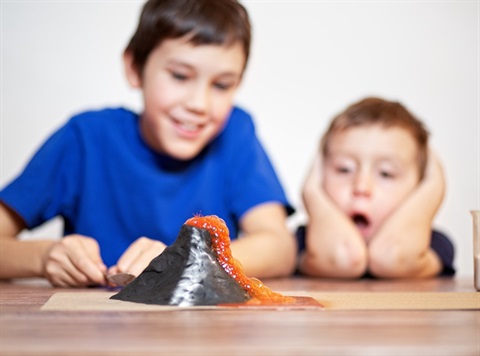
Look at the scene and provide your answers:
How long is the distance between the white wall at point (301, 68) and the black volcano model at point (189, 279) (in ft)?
6.16

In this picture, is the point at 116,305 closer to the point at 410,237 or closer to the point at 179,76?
the point at 179,76

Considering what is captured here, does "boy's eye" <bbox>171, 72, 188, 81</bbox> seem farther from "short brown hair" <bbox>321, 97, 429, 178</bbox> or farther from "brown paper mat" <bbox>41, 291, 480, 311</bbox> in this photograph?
"brown paper mat" <bbox>41, 291, 480, 311</bbox>

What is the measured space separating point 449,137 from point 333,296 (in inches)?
80.1

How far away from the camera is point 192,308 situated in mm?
810

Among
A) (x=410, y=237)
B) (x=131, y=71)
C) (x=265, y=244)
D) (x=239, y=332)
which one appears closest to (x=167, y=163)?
(x=131, y=71)

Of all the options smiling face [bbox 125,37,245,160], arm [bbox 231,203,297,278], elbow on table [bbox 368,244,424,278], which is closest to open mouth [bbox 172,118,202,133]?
smiling face [bbox 125,37,245,160]

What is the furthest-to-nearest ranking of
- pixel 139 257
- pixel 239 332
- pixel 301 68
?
pixel 301 68 → pixel 139 257 → pixel 239 332

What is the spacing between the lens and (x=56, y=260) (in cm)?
125

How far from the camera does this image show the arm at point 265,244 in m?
1.44

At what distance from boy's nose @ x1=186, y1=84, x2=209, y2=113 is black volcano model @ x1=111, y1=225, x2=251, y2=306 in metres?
0.66

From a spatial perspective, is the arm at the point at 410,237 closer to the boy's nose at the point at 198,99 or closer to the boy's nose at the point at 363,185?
the boy's nose at the point at 363,185

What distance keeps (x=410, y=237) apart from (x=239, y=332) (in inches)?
40.8

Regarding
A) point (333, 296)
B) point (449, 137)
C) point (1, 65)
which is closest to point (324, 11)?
point (449, 137)

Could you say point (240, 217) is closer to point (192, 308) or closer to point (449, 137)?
point (192, 308)
